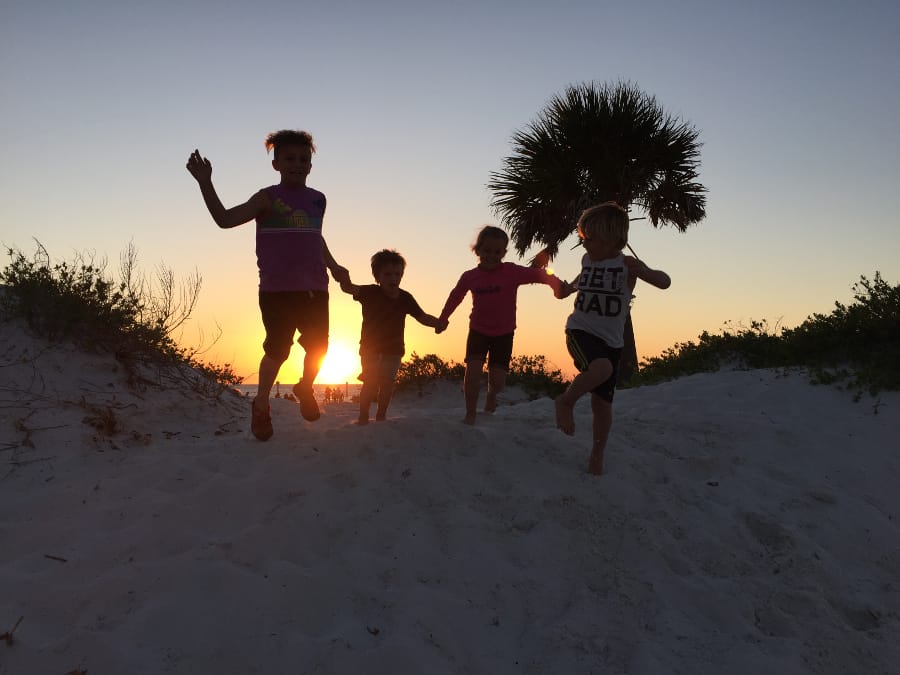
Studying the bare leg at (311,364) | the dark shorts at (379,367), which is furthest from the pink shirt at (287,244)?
the dark shorts at (379,367)

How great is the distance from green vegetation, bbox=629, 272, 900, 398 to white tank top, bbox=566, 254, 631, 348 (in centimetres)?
362

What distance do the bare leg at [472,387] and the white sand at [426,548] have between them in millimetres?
142

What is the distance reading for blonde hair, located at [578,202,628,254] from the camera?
11.8ft

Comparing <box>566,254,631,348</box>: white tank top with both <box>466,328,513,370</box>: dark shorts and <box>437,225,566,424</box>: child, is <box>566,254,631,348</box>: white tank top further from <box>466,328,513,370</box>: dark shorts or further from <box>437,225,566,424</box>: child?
<box>466,328,513,370</box>: dark shorts

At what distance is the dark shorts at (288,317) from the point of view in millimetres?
3871

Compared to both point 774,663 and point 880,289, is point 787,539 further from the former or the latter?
point 880,289

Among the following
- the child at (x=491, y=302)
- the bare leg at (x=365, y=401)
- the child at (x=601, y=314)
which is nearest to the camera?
the child at (x=601, y=314)

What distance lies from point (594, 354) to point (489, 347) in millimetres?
1407

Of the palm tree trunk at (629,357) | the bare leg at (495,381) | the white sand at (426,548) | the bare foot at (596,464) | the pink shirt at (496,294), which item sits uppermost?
the palm tree trunk at (629,357)

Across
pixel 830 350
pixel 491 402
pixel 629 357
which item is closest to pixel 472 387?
pixel 491 402

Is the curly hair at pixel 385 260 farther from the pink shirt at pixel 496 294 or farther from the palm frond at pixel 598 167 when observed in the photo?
the palm frond at pixel 598 167

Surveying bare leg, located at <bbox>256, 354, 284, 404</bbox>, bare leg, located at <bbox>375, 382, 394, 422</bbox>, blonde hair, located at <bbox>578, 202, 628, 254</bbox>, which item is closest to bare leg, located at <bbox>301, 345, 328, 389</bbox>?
bare leg, located at <bbox>256, 354, 284, 404</bbox>

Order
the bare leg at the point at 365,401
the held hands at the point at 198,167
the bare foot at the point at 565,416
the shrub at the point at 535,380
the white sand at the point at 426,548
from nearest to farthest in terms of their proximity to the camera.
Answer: the white sand at the point at 426,548, the held hands at the point at 198,167, the bare foot at the point at 565,416, the bare leg at the point at 365,401, the shrub at the point at 535,380

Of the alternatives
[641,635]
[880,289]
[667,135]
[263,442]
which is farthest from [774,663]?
[667,135]
